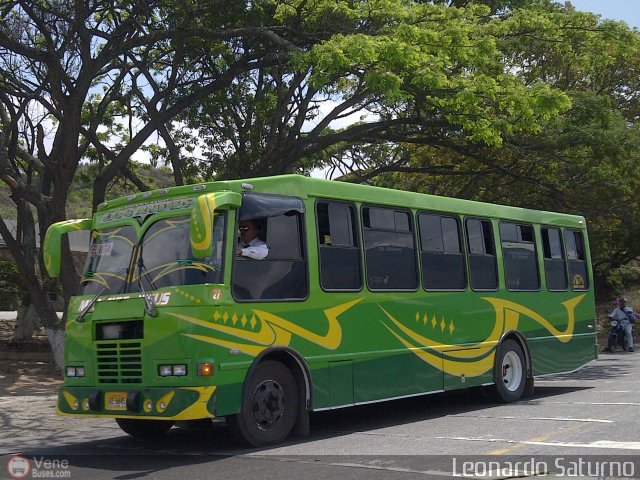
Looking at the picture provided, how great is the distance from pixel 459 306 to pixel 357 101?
8985 mm

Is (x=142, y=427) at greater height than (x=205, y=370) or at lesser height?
lesser

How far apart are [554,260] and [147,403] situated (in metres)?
8.61

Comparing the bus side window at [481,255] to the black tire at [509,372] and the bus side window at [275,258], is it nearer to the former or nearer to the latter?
the black tire at [509,372]

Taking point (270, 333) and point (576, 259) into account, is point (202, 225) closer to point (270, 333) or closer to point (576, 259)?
point (270, 333)

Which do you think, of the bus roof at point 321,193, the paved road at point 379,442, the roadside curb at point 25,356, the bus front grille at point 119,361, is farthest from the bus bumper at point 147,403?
the roadside curb at point 25,356

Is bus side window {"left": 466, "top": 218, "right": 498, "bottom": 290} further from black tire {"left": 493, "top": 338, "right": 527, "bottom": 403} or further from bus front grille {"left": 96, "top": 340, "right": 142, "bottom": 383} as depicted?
bus front grille {"left": 96, "top": 340, "right": 142, "bottom": 383}

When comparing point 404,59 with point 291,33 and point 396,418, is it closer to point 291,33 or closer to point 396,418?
point 291,33

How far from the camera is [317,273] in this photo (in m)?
10.8

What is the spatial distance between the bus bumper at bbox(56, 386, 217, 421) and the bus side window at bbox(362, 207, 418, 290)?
125 inches

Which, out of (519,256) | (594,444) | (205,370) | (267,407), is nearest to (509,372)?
(519,256)

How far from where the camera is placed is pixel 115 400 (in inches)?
385

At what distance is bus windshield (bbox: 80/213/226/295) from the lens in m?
9.70

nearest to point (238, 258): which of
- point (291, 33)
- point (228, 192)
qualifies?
point (228, 192)

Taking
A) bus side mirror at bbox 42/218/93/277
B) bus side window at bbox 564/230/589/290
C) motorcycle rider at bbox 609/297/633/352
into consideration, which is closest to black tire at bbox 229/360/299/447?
bus side mirror at bbox 42/218/93/277
